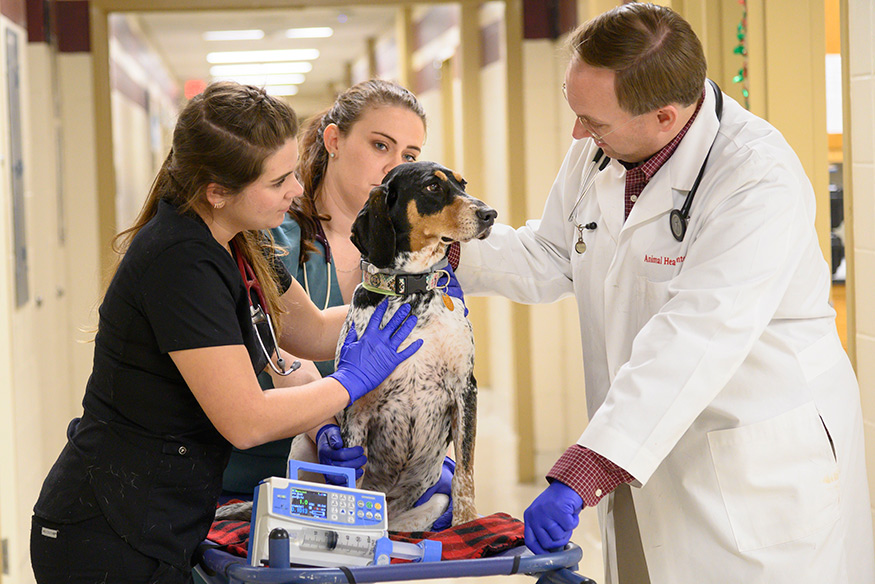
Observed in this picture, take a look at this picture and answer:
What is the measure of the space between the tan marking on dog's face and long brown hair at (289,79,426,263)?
38cm

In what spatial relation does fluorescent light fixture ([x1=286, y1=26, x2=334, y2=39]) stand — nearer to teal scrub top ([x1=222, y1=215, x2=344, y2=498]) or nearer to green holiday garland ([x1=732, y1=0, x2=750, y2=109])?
green holiday garland ([x1=732, y1=0, x2=750, y2=109])

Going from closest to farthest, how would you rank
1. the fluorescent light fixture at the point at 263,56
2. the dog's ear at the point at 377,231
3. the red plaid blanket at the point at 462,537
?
1. the red plaid blanket at the point at 462,537
2. the dog's ear at the point at 377,231
3. the fluorescent light fixture at the point at 263,56

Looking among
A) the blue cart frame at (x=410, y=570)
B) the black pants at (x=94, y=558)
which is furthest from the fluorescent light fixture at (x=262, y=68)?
the blue cart frame at (x=410, y=570)

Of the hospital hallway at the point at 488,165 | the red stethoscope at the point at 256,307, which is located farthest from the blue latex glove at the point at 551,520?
the red stethoscope at the point at 256,307

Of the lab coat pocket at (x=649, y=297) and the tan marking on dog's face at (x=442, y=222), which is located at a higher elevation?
the tan marking on dog's face at (x=442, y=222)

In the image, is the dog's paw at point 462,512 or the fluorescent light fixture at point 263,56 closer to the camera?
the dog's paw at point 462,512

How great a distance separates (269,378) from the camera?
6.64 ft

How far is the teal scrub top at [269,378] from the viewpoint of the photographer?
Answer: 1990 millimetres

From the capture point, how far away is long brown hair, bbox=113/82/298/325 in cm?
154

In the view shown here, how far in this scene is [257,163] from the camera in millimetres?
1559

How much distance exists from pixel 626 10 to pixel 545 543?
108 centimetres

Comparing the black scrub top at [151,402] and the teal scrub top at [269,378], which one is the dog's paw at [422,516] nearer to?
the teal scrub top at [269,378]

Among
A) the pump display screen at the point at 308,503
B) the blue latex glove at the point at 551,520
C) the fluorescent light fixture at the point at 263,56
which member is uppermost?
the fluorescent light fixture at the point at 263,56

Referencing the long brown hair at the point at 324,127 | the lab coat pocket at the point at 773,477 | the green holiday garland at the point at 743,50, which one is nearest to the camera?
the lab coat pocket at the point at 773,477
